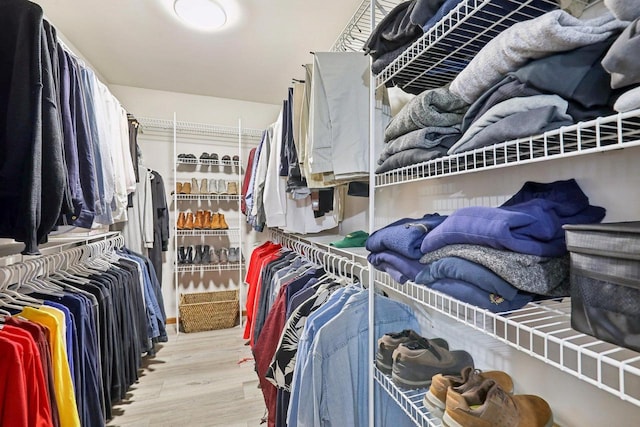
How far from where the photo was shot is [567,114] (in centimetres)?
55

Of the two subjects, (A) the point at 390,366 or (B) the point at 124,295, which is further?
(B) the point at 124,295

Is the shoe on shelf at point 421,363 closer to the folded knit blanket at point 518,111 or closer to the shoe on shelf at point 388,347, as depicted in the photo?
the shoe on shelf at point 388,347

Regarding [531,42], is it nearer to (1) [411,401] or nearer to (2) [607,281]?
(2) [607,281]

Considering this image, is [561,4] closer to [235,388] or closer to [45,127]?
[45,127]

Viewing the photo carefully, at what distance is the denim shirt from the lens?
40.1 inches

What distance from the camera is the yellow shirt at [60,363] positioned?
1.07 metres

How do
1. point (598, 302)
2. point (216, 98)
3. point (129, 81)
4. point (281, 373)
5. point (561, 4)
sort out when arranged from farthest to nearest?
point (216, 98) < point (129, 81) < point (281, 373) < point (561, 4) < point (598, 302)

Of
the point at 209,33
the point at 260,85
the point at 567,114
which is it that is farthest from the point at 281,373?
the point at 260,85

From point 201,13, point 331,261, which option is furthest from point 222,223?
point 331,261

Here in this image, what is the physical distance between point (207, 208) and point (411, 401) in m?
3.01

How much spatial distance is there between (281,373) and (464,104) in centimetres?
104

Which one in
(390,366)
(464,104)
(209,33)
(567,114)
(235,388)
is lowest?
(235,388)

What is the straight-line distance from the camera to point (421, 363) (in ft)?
2.98

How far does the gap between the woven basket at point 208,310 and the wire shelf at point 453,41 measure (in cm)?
282
